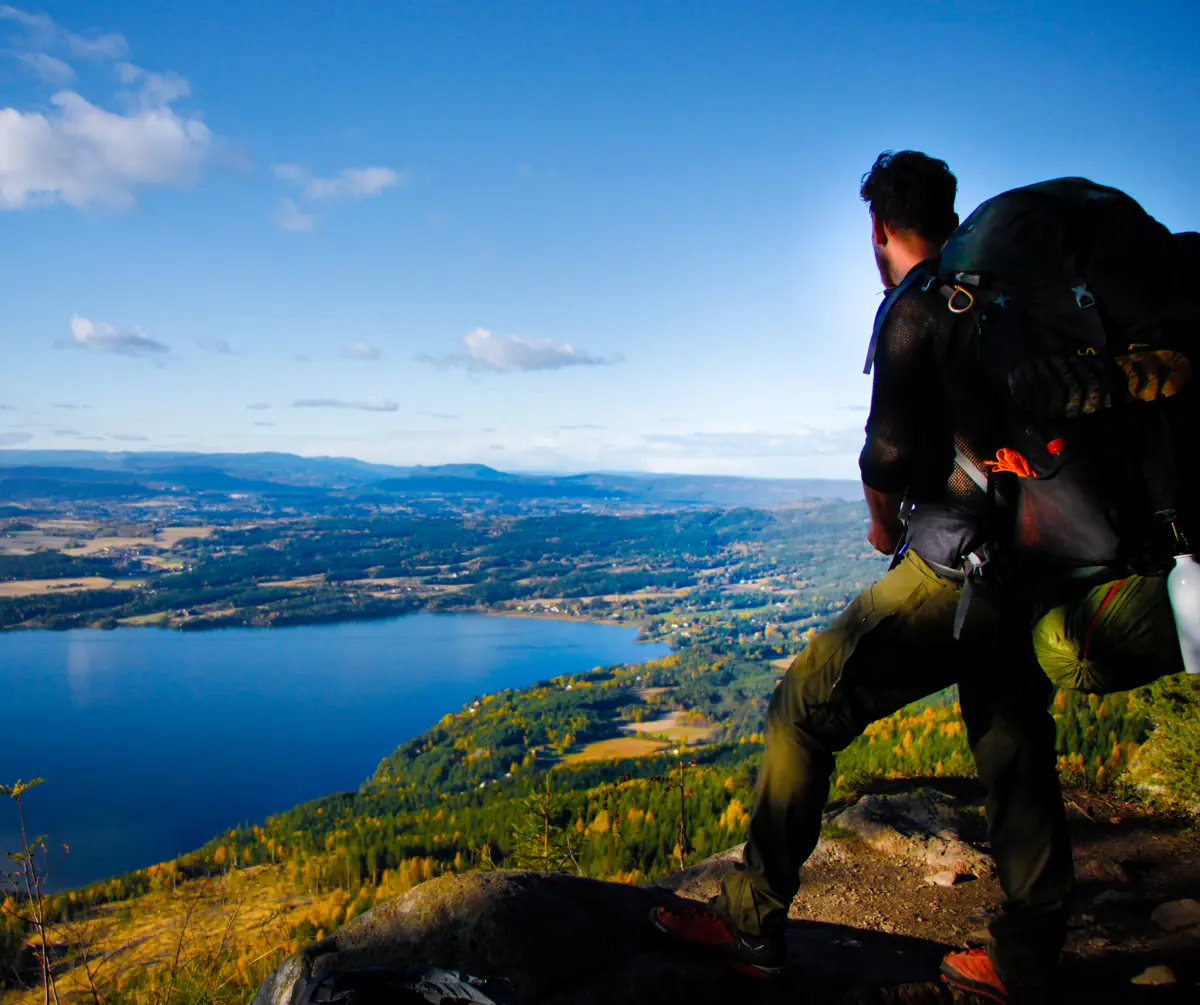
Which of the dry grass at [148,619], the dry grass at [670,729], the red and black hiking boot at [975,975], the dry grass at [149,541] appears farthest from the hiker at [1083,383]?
the dry grass at [149,541]

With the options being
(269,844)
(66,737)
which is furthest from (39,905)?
(66,737)

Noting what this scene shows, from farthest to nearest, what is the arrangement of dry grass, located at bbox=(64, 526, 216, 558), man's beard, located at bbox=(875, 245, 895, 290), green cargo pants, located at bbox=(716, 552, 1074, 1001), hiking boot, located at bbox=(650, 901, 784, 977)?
dry grass, located at bbox=(64, 526, 216, 558) → man's beard, located at bbox=(875, 245, 895, 290) → hiking boot, located at bbox=(650, 901, 784, 977) → green cargo pants, located at bbox=(716, 552, 1074, 1001)

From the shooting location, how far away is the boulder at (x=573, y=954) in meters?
2.34

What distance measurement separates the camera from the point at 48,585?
92.3 m

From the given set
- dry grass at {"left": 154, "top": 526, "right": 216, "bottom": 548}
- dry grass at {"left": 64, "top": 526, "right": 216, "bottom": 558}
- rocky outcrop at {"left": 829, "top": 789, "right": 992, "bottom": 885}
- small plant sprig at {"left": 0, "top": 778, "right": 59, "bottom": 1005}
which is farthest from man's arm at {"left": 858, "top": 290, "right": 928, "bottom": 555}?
dry grass at {"left": 154, "top": 526, "right": 216, "bottom": 548}

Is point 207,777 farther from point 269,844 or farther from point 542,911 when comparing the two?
point 542,911

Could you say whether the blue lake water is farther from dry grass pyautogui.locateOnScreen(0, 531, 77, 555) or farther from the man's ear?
the man's ear

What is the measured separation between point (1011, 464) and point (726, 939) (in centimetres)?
164

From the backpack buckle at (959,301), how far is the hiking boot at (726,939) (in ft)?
6.15

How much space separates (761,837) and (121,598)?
4028 inches

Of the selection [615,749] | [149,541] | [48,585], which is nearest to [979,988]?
[615,749]

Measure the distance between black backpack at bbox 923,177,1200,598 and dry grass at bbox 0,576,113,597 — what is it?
4184 inches

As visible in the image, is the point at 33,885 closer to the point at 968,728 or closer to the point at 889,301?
the point at 968,728

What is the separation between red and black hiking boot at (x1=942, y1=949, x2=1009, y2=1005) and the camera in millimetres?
2336
